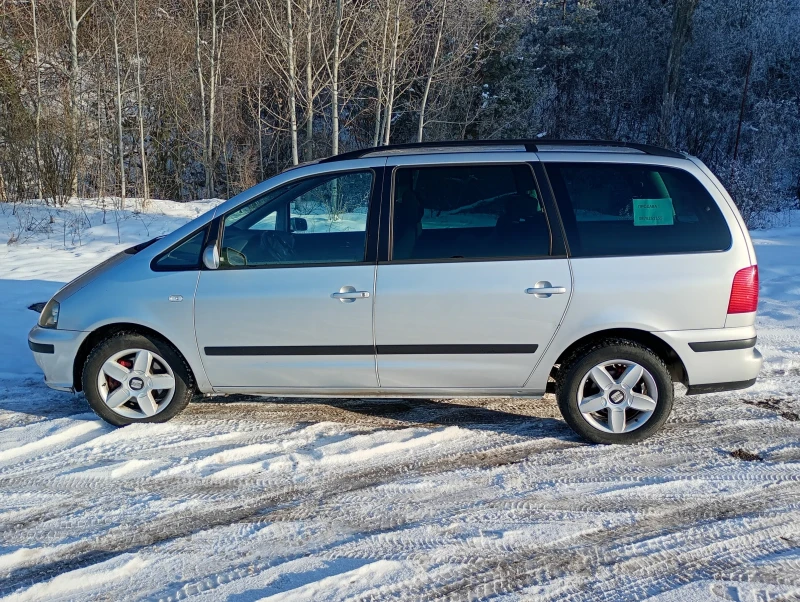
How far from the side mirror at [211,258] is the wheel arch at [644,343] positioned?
2.33 m

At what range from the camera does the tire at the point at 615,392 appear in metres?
4.49

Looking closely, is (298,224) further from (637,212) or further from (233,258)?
(637,212)

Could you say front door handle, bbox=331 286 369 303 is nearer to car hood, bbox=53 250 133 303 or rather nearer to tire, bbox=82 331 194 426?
tire, bbox=82 331 194 426

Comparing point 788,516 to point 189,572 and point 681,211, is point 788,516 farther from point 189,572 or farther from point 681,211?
point 189,572

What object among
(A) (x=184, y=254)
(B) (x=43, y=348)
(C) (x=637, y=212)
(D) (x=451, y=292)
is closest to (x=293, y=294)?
(A) (x=184, y=254)

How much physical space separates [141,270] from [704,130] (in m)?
24.6

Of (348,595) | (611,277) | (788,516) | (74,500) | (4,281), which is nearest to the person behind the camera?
(348,595)

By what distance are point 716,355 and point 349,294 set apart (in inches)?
92.5

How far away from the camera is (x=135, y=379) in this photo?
4.91 m

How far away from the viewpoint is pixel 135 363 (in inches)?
192

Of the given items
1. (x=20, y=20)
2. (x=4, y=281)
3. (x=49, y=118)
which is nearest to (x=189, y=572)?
(x=4, y=281)

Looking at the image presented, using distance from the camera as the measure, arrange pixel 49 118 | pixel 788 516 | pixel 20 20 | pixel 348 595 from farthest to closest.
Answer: pixel 20 20
pixel 49 118
pixel 788 516
pixel 348 595

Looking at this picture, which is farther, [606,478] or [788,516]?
[606,478]

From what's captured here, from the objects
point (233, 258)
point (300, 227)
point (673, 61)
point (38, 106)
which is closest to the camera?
point (233, 258)
